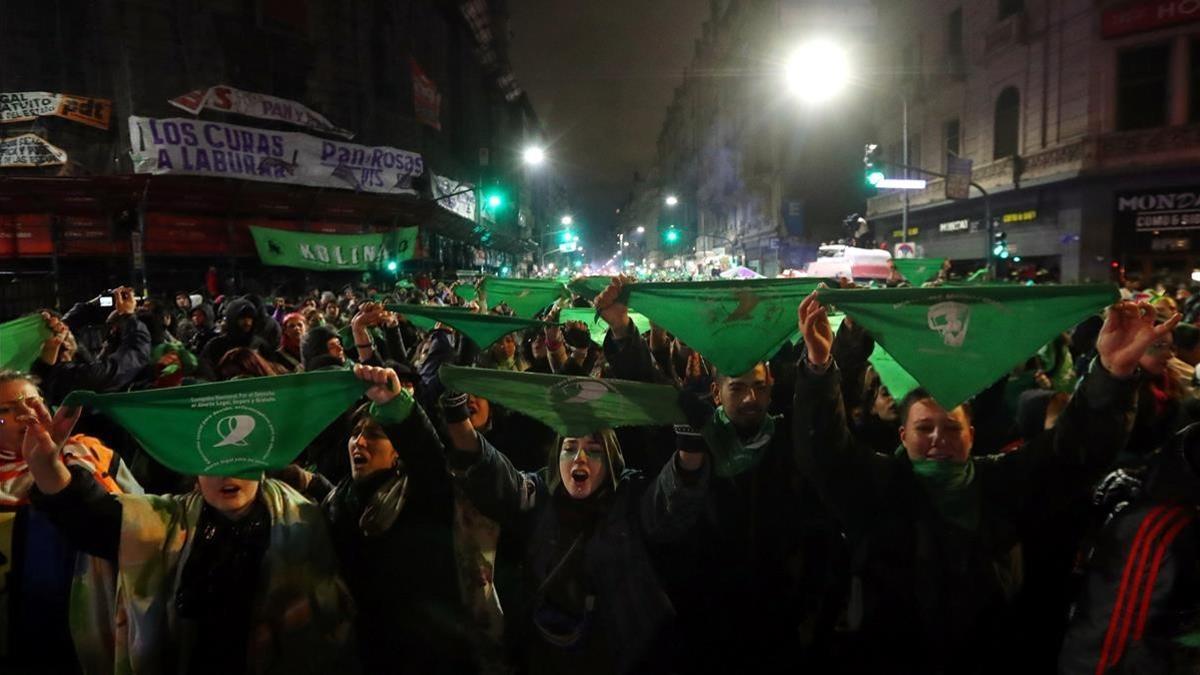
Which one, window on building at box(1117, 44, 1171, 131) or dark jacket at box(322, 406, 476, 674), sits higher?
window on building at box(1117, 44, 1171, 131)

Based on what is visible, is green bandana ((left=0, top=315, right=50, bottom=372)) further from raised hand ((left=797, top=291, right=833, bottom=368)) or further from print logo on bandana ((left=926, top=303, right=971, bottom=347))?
print logo on bandana ((left=926, top=303, right=971, bottom=347))

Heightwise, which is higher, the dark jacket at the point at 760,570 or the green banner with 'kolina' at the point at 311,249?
the green banner with 'kolina' at the point at 311,249

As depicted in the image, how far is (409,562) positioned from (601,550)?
0.95 metres

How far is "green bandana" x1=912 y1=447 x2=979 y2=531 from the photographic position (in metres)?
2.88

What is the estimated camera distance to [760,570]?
3.58 meters

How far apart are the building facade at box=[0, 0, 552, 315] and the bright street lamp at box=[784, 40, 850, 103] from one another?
26.6 m

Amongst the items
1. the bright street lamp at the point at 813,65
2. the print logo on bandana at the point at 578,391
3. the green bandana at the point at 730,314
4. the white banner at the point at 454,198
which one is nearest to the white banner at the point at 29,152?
the white banner at the point at 454,198

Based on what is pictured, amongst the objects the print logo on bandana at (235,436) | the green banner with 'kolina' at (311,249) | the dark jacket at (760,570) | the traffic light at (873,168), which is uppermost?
the traffic light at (873,168)

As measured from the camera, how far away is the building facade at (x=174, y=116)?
63.3 feet

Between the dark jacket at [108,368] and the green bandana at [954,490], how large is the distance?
5941mm

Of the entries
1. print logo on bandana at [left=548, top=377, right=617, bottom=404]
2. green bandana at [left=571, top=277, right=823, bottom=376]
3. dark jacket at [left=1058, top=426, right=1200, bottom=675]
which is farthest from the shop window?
print logo on bandana at [left=548, top=377, right=617, bottom=404]

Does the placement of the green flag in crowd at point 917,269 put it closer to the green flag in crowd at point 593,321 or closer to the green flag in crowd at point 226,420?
the green flag in crowd at point 593,321

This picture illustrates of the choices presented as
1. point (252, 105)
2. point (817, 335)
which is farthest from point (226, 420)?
point (252, 105)

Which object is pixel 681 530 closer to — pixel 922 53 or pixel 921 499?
pixel 921 499
